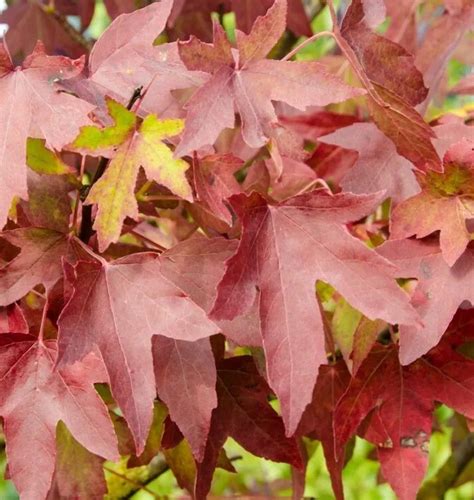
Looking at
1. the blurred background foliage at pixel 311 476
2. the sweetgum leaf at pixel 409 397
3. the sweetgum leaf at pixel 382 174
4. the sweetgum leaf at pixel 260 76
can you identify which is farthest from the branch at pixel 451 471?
the sweetgum leaf at pixel 260 76

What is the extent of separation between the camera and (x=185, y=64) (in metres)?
0.75

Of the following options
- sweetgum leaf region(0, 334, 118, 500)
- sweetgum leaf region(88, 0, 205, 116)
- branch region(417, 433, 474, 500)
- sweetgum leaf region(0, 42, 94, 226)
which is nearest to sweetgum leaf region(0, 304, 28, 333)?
sweetgum leaf region(0, 334, 118, 500)

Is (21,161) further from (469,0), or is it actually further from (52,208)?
(469,0)

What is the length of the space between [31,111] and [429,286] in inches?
16.0

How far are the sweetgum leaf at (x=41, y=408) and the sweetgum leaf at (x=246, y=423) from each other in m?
0.15

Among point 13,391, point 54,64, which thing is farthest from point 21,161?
point 13,391

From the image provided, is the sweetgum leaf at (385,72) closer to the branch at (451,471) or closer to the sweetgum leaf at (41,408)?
the sweetgum leaf at (41,408)

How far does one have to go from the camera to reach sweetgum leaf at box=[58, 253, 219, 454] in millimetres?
733

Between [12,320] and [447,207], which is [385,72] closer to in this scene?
[447,207]

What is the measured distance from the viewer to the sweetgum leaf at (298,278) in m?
0.72

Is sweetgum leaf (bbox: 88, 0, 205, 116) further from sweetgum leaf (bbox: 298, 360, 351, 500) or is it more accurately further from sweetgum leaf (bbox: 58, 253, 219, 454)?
sweetgum leaf (bbox: 298, 360, 351, 500)

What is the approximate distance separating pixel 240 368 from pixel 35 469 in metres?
0.24

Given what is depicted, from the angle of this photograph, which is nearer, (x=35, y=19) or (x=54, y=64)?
(x=54, y=64)

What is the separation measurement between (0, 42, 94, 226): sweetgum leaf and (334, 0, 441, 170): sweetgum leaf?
270 millimetres
